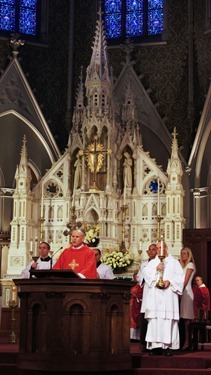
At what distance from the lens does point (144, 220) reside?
19.0 metres

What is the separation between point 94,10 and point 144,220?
8.01m

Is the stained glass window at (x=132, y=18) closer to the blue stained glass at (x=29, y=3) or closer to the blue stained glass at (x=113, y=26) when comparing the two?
the blue stained glass at (x=113, y=26)

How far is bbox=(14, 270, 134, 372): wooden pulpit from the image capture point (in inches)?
368

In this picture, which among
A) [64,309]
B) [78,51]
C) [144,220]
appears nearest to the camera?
[64,309]

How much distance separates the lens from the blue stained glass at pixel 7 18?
933 inches

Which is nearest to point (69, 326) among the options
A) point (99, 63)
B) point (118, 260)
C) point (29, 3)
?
point (118, 260)

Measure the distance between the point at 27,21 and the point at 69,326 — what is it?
1605 cm

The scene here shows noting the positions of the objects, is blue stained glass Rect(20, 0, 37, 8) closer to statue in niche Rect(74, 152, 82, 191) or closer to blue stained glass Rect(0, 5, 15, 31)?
blue stained glass Rect(0, 5, 15, 31)

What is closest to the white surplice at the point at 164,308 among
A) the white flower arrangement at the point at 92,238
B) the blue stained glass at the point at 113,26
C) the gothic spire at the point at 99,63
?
the white flower arrangement at the point at 92,238

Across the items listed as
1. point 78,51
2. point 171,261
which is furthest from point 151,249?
point 78,51

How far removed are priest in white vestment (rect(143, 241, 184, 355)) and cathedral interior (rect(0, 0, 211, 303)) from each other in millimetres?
6212

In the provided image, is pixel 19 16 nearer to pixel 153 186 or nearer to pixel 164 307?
pixel 153 186

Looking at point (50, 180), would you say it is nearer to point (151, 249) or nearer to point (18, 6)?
point (18, 6)

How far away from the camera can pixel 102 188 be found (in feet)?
62.9
